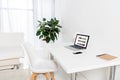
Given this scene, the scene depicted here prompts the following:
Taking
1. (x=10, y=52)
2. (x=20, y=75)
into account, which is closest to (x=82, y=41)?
(x=20, y=75)

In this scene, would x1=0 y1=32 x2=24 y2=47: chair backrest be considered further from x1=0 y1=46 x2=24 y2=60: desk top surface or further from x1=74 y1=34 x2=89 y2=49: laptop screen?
x1=74 y1=34 x2=89 y2=49: laptop screen

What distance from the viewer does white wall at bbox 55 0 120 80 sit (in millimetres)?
1676

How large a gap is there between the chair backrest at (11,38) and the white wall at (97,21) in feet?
4.55

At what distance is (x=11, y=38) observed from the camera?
11.3ft

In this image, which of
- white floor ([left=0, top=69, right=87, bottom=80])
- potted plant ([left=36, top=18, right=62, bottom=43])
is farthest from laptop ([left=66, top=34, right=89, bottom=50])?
potted plant ([left=36, top=18, right=62, bottom=43])

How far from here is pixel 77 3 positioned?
2.63 meters

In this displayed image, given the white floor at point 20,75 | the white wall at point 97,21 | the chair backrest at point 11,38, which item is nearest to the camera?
the white wall at point 97,21

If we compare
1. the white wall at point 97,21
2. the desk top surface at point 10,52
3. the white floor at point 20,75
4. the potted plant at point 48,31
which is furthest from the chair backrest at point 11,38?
the white wall at point 97,21

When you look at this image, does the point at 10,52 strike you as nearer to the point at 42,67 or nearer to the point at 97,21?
the point at 42,67

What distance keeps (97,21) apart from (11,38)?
2344 mm

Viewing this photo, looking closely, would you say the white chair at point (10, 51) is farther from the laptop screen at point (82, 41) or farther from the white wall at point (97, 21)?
the laptop screen at point (82, 41)

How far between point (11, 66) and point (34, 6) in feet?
6.33

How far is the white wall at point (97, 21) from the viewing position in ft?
5.50

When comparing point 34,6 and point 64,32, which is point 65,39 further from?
point 34,6
